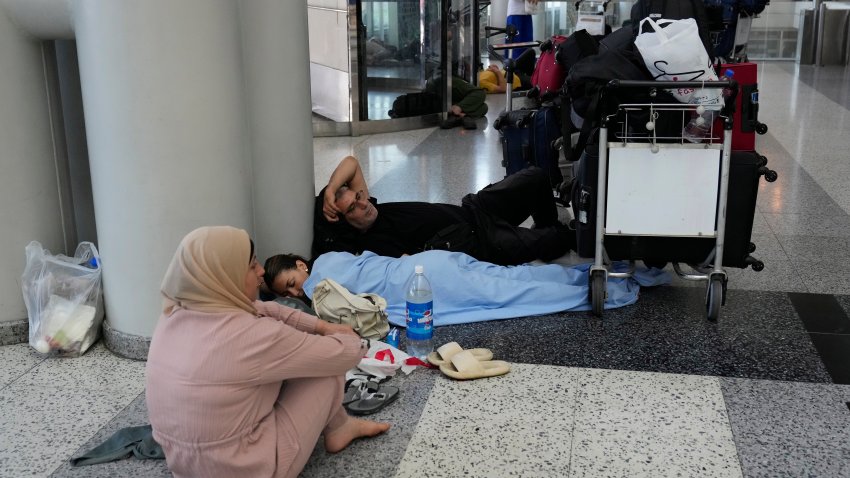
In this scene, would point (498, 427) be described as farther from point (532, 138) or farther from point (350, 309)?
Answer: point (532, 138)

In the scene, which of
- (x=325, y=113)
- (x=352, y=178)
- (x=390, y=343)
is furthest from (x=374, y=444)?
(x=325, y=113)

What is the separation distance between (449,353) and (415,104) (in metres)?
6.53

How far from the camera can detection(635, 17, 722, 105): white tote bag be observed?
12.5 feet

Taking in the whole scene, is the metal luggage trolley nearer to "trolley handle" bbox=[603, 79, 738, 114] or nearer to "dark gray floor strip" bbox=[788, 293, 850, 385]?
"trolley handle" bbox=[603, 79, 738, 114]

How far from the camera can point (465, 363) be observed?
351 cm

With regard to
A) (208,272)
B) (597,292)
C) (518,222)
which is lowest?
(597,292)

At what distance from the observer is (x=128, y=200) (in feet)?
11.6

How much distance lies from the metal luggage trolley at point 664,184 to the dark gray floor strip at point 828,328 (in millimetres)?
458

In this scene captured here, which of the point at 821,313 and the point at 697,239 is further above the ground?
the point at 697,239

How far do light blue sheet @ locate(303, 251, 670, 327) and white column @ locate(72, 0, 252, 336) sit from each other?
659mm

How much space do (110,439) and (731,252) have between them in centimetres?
268

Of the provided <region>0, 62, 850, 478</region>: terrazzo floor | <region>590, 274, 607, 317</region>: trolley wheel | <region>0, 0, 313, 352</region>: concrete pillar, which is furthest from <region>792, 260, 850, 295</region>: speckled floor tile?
<region>0, 0, 313, 352</region>: concrete pillar

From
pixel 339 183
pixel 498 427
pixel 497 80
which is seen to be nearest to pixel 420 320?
pixel 498 427

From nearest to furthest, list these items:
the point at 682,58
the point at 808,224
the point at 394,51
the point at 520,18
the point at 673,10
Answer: the point at 682,58 → the point at 673,10 → the point at 808,224 → the point at 394,51 → the point at 520,18
